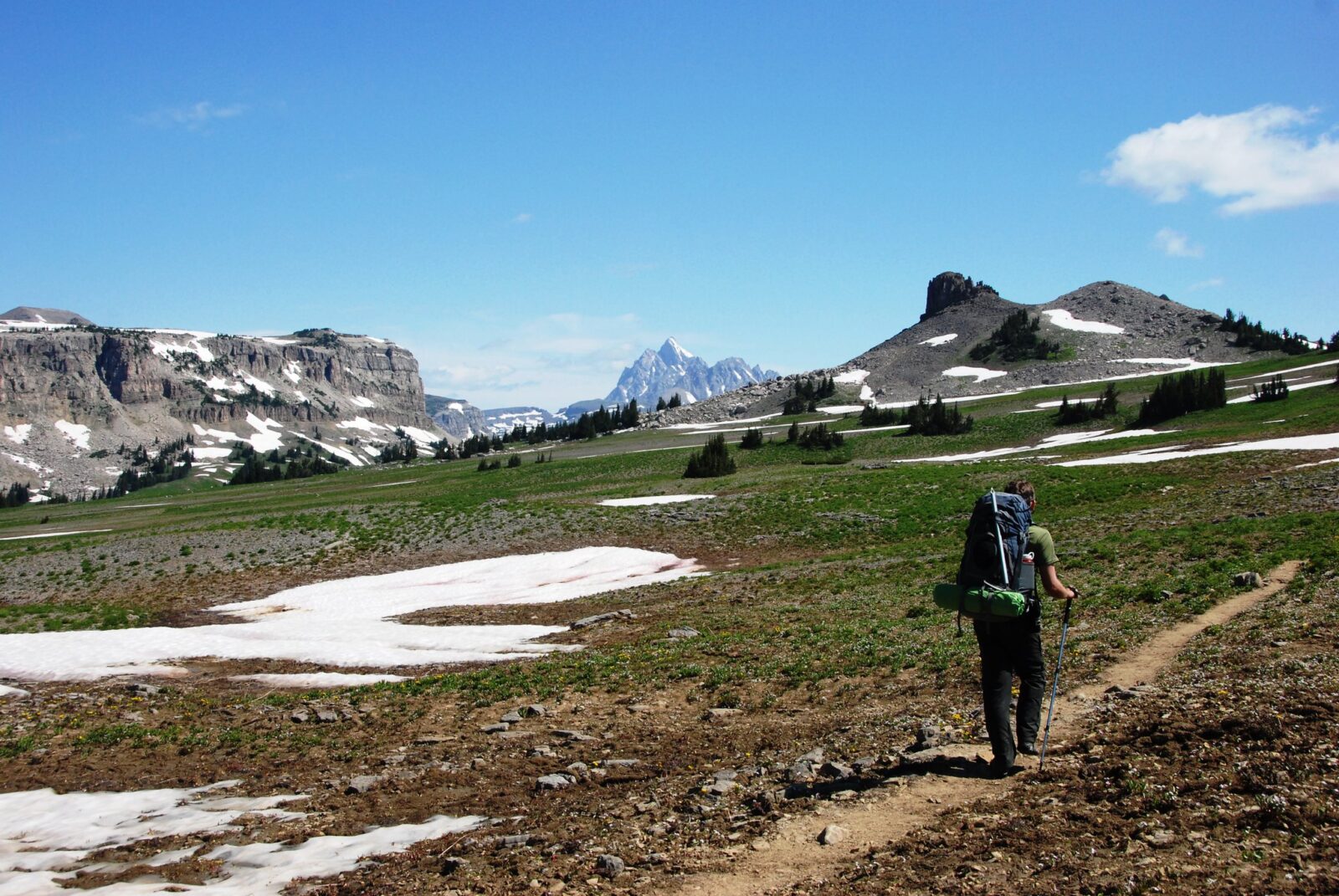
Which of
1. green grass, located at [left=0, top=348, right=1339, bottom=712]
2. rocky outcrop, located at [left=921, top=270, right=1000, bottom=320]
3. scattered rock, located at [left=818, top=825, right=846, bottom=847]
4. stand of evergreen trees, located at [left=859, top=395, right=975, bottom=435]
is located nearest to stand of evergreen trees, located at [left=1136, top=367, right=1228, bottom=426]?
green grass, located at [left=0, top=348, right=1339, bottom=712]

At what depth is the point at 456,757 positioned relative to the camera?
12.7 m

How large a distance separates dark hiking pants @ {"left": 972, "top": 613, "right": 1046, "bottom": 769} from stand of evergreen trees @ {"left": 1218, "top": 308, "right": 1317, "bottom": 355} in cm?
13743

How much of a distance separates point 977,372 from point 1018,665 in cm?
13461

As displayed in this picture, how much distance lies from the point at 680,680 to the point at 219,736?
8767 mm

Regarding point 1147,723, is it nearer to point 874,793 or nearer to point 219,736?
point 874,793

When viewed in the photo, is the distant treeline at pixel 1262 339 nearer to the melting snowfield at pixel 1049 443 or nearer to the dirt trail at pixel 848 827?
the melting snowfield at pixel 1049 443

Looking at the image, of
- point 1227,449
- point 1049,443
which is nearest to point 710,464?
point 1049,443

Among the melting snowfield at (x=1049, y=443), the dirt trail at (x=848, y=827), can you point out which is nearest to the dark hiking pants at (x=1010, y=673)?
the dirt trail at (x=848, y=827)

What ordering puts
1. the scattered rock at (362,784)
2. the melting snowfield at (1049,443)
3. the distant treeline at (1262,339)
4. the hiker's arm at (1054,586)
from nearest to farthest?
the hiker's arm at (1054,586) → the scattered rock at (362,784) → the melting snowfield at (1049,443) → the distant treeline at (1262,339)

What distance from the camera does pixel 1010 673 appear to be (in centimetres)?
936

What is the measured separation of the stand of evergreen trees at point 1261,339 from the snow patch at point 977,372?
121 ft

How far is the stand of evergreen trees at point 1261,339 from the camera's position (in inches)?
4715

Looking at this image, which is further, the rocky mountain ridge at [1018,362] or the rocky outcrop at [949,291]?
the rocky outcrop at [949,291]

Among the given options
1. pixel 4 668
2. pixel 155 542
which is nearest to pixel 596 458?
pixel 155 542
